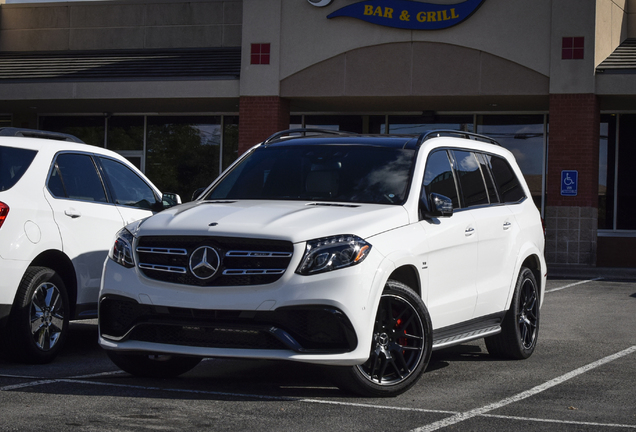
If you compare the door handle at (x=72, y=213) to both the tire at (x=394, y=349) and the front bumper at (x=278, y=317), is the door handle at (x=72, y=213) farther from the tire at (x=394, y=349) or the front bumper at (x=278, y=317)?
the tire at (x=394, y=349)

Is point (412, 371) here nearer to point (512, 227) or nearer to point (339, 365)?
point (339, 365)

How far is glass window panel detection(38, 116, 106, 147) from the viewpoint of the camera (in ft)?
83.8

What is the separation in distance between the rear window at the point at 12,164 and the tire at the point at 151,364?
66.7 inches

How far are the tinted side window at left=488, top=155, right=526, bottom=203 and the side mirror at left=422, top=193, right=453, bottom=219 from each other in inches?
65.4

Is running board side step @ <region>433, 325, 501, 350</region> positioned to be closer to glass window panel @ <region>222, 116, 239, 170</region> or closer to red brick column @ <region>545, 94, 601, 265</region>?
red brick column @ <region>545, 94, 601, 265</region>

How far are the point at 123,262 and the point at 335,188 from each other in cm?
166

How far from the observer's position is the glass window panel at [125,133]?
82.4 ft

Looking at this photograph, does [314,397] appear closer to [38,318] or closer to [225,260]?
[225,260]

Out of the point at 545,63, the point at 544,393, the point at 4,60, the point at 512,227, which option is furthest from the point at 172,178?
the point at 544,393

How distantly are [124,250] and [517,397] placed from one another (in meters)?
2.79

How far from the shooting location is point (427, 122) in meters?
23.1

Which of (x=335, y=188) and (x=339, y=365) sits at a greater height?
(x=335, y=188)

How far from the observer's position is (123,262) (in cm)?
627

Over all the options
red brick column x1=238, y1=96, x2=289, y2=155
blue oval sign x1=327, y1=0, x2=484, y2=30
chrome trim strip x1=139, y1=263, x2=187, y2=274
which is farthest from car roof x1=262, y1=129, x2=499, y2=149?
red brick column x1=238, y1=96, x2=289, y2=155
